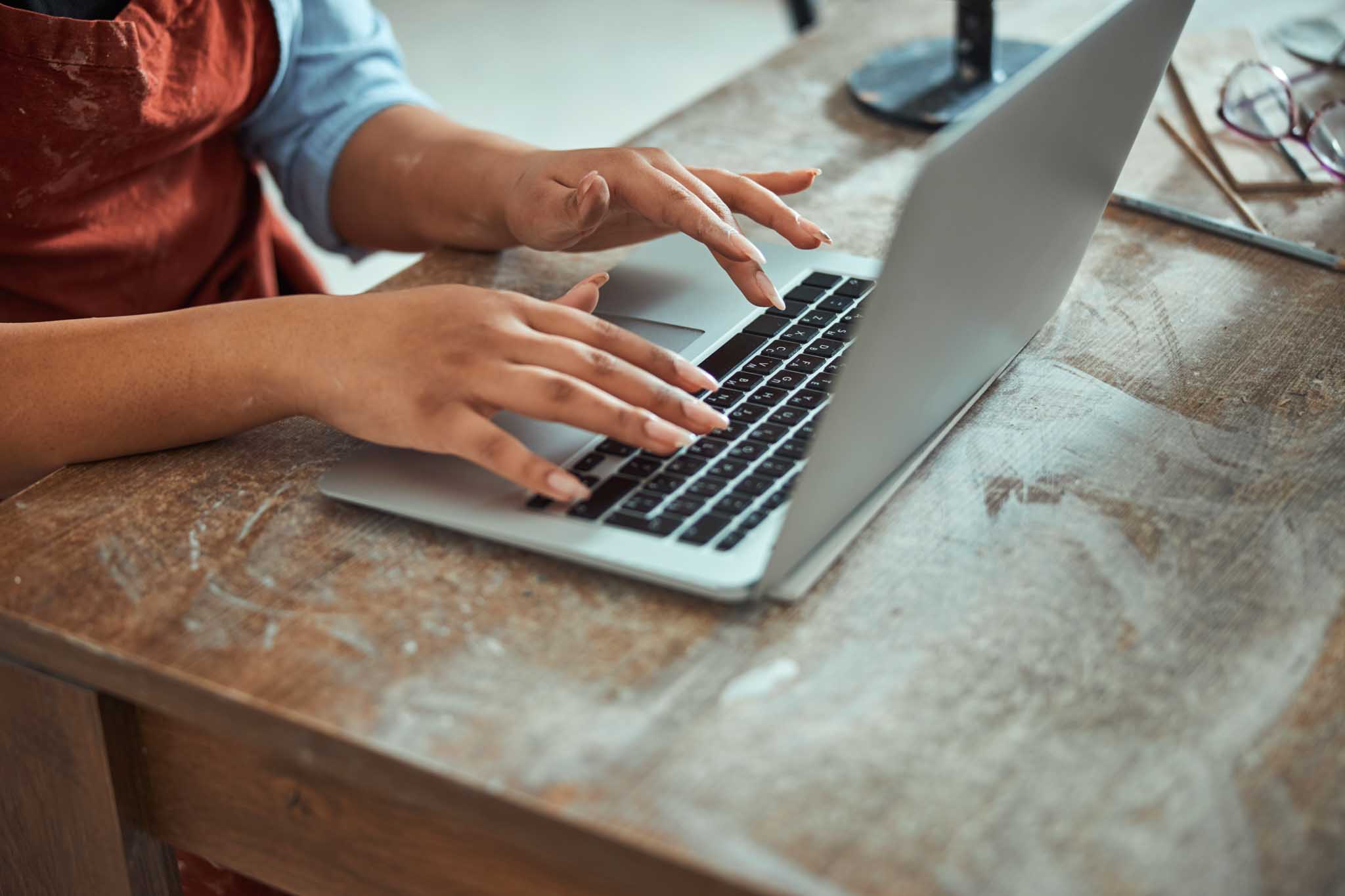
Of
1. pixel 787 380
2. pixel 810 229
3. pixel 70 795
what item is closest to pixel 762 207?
pixel 810 229

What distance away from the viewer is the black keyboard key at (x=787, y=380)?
2.11 feet

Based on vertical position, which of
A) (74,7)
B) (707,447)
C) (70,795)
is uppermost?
(74,7)

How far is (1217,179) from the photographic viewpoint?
0.91 metres

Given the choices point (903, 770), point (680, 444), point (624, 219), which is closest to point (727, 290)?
point (624, 219)

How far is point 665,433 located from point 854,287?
0.84 ft

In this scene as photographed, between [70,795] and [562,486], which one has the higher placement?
[562,486]

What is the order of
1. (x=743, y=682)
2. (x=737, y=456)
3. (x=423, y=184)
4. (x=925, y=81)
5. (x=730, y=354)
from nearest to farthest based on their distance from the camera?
1. (x=743, y=682)
2. (x=737, y=456)
3. (x=730, y=354)
4. (x=423, y=184)
5. (x=925, y=81)

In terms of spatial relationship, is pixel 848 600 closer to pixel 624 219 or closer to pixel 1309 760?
pixel 1309 760

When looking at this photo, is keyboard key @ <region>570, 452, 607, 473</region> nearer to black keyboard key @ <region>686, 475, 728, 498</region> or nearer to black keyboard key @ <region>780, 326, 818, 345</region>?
black keyboard key @ <region>686, 475, 728, 498</region>

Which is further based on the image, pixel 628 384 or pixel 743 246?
pixel 743 246

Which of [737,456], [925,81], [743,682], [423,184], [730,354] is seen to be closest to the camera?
[743,682]

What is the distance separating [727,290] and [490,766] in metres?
0.39

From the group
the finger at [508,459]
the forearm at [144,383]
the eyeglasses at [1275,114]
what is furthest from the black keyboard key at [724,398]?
Answer: the eyeglasses at [1275,114]

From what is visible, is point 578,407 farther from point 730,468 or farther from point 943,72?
point 943,72
